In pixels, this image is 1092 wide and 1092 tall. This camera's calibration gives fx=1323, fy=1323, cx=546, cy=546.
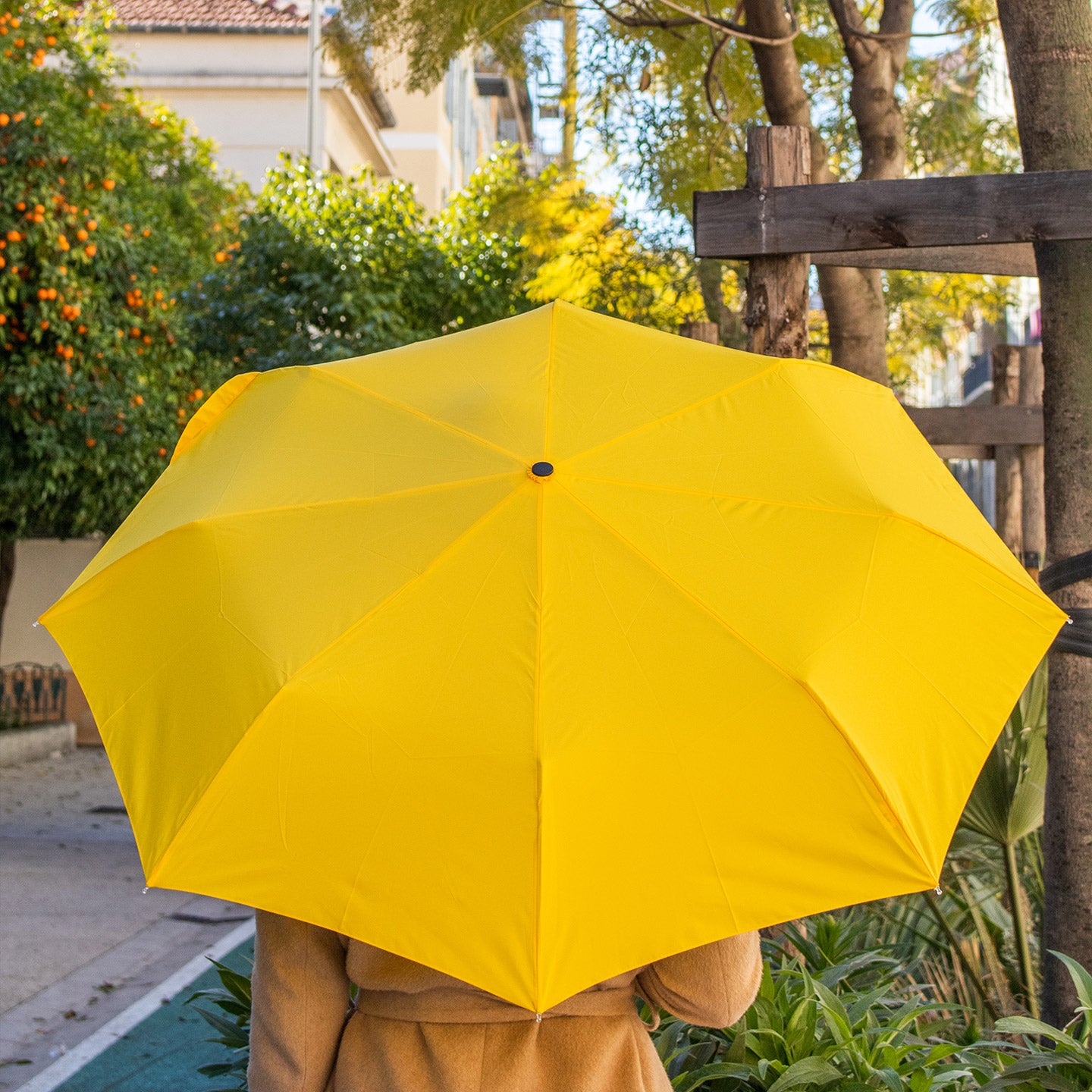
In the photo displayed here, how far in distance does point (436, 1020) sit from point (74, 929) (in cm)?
677

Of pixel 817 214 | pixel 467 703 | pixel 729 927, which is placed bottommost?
pixel 729 927

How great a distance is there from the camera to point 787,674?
177cm

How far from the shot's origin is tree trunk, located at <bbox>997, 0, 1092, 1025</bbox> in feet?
12.1

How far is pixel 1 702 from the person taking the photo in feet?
58.4

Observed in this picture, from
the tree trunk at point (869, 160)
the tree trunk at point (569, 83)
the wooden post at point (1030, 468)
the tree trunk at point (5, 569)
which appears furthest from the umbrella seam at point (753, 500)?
the tree trunk at point (5, 569)

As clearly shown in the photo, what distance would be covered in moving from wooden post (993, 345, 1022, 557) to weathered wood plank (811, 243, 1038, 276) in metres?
5.28

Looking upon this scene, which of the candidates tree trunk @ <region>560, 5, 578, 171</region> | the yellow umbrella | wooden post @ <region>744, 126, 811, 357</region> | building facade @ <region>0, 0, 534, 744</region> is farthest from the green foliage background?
the yellow umbrella

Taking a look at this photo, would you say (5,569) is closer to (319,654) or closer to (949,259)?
(949,259)

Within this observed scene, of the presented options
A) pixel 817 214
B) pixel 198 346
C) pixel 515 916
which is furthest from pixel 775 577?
pixel 198 346

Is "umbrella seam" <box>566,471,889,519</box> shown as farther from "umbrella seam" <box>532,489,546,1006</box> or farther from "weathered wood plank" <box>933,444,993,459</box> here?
"weathered wood plank" <box>933,444,993,459</box>

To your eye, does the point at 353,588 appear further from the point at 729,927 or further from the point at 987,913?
the point at 987,913

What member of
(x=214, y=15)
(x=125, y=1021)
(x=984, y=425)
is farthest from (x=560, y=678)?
(x=214, y=15)

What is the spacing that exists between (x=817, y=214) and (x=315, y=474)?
222 centimetres

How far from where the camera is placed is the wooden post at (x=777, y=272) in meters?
3.87
